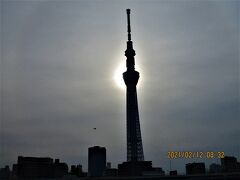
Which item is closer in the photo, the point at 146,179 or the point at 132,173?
the point at 146,179

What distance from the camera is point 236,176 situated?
138 m

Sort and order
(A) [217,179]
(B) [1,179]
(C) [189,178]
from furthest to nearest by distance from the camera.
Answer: (B) [1,179], (C) [189,178], (A) [217,179]

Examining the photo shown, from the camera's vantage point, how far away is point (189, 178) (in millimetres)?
144500

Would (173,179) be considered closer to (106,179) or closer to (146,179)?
(146,179)

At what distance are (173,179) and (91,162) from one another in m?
63.3

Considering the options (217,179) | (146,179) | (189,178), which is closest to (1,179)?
(146,179)

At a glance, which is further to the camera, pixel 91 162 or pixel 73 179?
pixel 91 162

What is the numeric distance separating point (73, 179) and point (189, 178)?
45.5m

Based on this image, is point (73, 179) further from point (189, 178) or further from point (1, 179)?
point (1, 179)

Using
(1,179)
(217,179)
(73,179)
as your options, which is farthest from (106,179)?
(1,179)

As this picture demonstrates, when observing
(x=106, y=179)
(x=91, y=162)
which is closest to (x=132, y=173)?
(x=91, y=162)

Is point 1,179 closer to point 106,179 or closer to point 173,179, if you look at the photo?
point 106,179

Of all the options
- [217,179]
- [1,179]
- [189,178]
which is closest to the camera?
[217,179]

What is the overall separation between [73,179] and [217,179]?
55.5m
